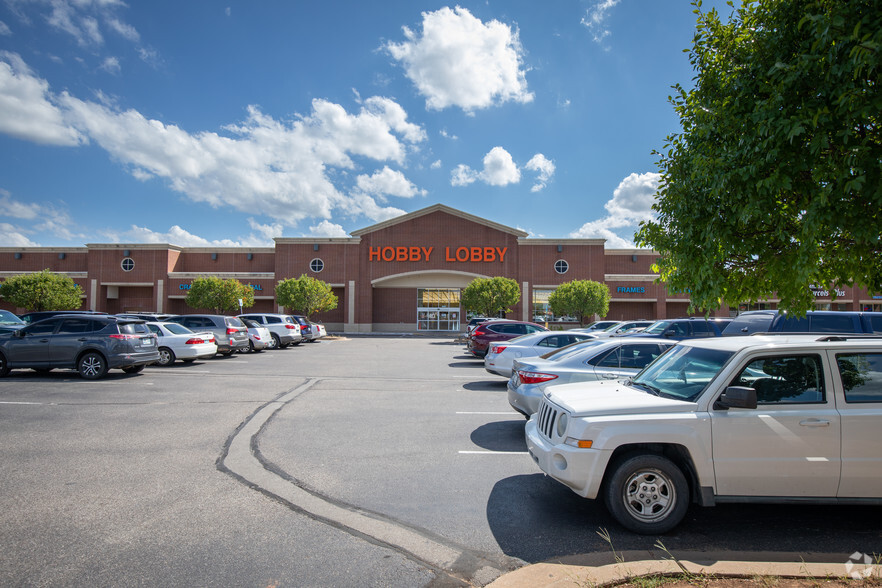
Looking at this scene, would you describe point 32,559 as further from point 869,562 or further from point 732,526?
point 869,562

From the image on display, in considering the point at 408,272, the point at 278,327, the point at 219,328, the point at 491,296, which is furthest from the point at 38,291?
the point at 491,296

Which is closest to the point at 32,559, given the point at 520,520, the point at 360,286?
the point at 520,520

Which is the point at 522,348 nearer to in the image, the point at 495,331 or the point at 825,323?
the point at 825,323

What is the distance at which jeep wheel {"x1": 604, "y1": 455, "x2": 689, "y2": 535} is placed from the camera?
13.6 ft

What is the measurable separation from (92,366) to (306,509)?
1109cm

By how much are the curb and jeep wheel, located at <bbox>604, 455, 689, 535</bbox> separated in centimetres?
63

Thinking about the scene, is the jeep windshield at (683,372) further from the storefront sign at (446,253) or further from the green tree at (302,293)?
the storefront sign at (446,253)

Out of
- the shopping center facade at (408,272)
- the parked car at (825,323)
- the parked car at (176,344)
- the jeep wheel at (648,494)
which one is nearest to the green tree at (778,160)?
the jeep wheel at (648,494)

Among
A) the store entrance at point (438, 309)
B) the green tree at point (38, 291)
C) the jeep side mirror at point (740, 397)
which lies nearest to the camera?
the jeep side mirror at point (740, 397)

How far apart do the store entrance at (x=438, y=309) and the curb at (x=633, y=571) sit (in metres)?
45.3

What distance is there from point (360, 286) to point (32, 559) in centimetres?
4492

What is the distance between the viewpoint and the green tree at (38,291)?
36344 mm

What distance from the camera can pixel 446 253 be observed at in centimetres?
4841

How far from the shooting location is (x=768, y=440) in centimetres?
411
